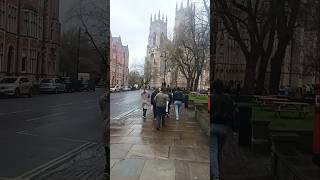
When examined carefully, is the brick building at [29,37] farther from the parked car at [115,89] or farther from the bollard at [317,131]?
the bollard at [317,131]

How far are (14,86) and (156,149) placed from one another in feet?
3.20

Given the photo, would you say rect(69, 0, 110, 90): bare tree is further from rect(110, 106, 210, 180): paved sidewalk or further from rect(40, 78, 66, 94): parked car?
rect(110, 106, 210, 180): paved sidewalk

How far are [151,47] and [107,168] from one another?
769mm

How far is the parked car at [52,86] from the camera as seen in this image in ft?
9.84

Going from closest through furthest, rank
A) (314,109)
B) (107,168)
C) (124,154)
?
(314,109) < (107,168) < (124,154)

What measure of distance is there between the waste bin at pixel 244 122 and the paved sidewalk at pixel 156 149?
0.28 m

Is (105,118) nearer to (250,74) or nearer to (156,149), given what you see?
(156,149)

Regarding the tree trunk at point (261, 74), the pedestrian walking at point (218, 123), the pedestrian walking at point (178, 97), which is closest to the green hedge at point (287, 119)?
the tree trunk at point (261, 74)

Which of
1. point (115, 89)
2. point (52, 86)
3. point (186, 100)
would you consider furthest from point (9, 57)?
point (186, 100)

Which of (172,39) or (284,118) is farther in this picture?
(172,39)

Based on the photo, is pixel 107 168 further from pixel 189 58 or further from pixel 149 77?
pixel 189 58

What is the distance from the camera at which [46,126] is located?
9.95 ft

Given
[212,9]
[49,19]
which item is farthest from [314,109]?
[49,19]

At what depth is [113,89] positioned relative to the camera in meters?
2.95
